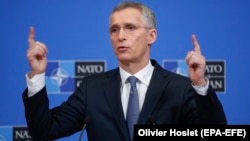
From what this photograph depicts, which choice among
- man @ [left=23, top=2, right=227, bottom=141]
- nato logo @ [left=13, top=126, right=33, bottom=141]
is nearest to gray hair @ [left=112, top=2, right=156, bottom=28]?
man @ [left=23, top=2, right=227, bottom=141]

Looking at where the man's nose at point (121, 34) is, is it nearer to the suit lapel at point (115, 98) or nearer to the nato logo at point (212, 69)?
the suit lapel at point (115, 98)

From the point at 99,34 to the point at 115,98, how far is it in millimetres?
880

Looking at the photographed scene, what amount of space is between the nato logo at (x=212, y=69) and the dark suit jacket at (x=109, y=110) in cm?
74

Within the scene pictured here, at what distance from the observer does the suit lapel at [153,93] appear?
1.53 meters

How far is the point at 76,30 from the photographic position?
95.6 inches

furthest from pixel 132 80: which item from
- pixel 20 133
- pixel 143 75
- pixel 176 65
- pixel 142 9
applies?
pixel 20 133

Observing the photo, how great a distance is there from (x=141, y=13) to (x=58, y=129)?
1.63 ft

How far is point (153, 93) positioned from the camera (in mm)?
1584

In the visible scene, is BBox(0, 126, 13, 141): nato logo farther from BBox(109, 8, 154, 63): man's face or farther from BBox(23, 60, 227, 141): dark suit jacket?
BBox(109, 8, 154, 63): man's face

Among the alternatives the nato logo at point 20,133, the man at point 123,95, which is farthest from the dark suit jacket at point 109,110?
the nato logo at point 20,133

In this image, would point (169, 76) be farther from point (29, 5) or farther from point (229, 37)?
point (29, 5)

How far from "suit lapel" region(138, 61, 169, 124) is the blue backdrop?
76 centimetres

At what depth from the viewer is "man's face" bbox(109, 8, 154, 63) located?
162cm

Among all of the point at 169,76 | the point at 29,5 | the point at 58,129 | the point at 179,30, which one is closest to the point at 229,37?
the point at 179,30
